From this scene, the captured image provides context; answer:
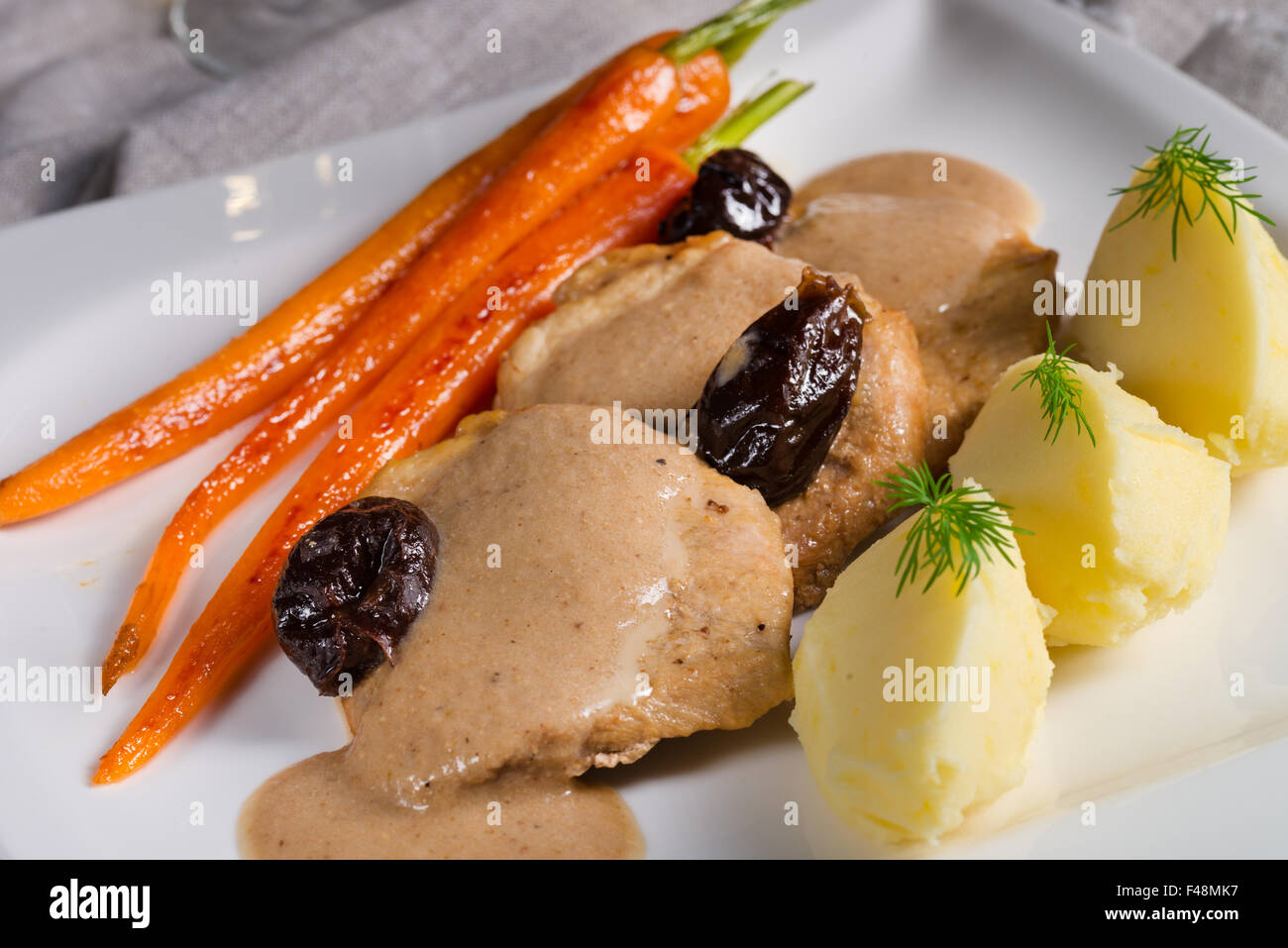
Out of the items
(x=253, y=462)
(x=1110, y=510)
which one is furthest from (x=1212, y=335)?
(x=253, y=462)

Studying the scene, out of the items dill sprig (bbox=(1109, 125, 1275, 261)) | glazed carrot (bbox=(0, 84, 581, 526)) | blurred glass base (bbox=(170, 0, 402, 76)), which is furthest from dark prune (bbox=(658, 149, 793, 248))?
blurred glass base (bbox=(170, 0, 402, 76))

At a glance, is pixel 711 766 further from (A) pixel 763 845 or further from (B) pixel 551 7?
(B) pixel 551 7

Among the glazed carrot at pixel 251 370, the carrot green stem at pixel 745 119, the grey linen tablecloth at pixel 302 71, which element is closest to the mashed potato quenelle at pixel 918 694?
the glazed carrot at pixel 251 370

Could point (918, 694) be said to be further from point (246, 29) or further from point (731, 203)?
point (246, 29)

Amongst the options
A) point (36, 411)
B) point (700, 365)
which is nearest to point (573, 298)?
point (700, 365)

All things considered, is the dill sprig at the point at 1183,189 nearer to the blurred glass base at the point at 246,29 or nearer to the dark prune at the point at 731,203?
the dark prune at the point at 731,203

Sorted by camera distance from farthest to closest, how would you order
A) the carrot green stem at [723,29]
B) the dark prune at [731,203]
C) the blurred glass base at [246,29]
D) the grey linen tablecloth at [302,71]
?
the blurred glass base at [246,29], the grey linen tablecloth at [302,71], the carrot green stem at [723,29], the dark prune at [731,203]

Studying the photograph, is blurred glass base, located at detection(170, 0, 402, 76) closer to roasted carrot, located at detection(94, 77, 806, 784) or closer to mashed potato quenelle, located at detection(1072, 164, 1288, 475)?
Result: roasted carrot, located at detection(94, 77, 806, 784)
